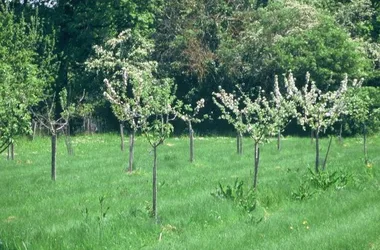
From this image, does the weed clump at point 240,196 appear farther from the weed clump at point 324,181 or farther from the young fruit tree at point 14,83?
the young fruit tree at point 14,83

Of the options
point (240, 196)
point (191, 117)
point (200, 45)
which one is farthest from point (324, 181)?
point (200, 45)

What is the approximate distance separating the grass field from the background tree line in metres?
16.3

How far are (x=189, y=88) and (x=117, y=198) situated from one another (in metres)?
31.2

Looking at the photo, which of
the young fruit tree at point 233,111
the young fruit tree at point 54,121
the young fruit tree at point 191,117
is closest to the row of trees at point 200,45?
the young fruit tree at point 54,121

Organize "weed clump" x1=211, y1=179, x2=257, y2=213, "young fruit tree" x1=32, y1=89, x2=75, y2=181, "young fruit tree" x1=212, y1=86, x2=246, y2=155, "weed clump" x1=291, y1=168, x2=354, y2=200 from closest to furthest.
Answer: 1. "weed clump" x1=211, y1=179, x2=257, y2=213
2. "weed clump" x1=291, y1=168, x2=354, y2=200
3. "young fruit tree" x1=32, y1=89, x2=75, y2=181
4. "young fruit tree" x1=212, y1=86, x2=246, y2=155

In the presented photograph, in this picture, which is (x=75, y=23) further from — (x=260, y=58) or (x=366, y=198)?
(x=366, y=198)

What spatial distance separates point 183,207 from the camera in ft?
45.4

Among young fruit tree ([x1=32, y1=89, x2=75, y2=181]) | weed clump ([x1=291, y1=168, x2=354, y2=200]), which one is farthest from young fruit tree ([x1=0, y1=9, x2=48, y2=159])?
weed clump ([x1=291, y1=168, x2=354, y2=200])

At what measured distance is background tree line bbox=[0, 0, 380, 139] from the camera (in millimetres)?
39562

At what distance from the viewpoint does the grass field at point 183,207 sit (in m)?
11.1

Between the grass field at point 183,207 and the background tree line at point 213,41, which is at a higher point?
the background tree line at point 213,41

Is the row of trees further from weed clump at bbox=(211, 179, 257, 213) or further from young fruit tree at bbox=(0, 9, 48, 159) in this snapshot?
weed clump at bbox=(211, 179, 257, 213)

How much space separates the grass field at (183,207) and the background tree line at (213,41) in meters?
16.3

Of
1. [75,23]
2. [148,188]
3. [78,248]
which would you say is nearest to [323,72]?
[75,23]
